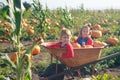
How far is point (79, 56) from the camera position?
18.2 feet

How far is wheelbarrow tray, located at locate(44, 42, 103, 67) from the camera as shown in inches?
214

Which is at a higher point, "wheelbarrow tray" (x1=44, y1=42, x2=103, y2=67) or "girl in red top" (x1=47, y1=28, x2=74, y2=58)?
"girl in red top" (x1=47, y1=28, x2=74, y2=58)

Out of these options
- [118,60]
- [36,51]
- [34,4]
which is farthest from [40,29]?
[118,60]

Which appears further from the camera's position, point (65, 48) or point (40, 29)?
point (40, 29)

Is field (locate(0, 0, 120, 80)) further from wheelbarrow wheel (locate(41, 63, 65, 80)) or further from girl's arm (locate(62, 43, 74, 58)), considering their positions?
girl's arm (locate(62, 43, 74, 58))

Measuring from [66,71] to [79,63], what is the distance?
291 mm

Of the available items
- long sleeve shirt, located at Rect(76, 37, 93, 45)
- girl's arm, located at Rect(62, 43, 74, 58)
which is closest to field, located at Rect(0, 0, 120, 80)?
long sleeve shirt, located at Rect(76, 37, 93, 45)

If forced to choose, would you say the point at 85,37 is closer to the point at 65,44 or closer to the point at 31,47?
the point at 65,44

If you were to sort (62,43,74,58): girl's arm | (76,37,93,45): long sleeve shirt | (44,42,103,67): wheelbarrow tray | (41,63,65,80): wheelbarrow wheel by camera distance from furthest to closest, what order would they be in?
(76,37,93,45): long sleeve shirt, (41,63,65,80): wheelbarrow wheel, (44,42,103,67): wheelbarrow tray, (62,43,74,58): girl's arm

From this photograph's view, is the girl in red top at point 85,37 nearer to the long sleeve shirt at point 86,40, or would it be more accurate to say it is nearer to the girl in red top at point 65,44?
the long sleeve shirt at point 86,40

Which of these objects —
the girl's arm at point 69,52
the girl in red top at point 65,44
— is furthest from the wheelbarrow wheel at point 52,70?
the girl's arm at point 69,52

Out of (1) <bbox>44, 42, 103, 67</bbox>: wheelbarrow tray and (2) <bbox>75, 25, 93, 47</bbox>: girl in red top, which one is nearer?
(1) <bbox>44, 42, 103, 67</bbox>: wheelbarrow tray

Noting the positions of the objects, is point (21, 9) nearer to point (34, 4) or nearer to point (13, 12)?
point (13, 12)

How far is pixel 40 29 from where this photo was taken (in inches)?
420
